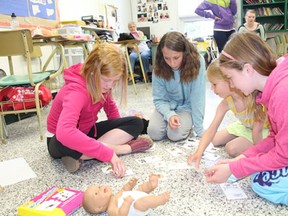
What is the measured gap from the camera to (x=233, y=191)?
111 cm

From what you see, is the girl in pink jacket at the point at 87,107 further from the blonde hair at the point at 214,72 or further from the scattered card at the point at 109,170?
the blonde hair at the point at 214,72

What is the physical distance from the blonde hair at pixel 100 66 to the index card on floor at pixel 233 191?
2.15ft

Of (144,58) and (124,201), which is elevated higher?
(144,58)

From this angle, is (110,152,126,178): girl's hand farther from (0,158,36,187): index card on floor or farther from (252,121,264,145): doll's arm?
(252,121,264,145): doll's arm

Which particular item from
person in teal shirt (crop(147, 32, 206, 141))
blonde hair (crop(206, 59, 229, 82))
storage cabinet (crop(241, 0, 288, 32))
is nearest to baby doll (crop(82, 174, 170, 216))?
blonde hair (crop(206, 59, 229, 82))

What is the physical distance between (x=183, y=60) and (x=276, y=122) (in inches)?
35.9

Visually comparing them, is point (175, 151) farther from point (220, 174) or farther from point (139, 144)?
point (220, 174)

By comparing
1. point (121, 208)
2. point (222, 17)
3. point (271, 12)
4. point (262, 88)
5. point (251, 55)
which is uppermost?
point (271, 12)

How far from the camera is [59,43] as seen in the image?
2475 mm

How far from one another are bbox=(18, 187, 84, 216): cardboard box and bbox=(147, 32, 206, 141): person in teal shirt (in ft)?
2.52

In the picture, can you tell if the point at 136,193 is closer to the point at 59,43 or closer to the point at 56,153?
the point at 56,153

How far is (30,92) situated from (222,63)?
5.08 ft

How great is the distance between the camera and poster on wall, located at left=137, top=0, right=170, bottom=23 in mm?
6566

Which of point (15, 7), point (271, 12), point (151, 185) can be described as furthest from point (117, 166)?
point (271, 12)
